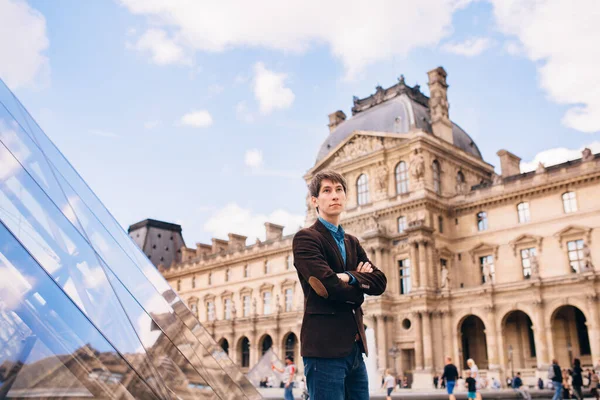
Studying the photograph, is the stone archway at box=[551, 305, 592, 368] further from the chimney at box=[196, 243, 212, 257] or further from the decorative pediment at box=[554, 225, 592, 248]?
the chimney at box=[196, 243, 212, 257]

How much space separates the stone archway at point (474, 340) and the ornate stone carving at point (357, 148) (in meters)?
14.9

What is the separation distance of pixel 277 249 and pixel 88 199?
4884 cm

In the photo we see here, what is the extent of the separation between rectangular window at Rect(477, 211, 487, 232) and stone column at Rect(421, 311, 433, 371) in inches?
303

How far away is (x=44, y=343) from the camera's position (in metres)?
3.37

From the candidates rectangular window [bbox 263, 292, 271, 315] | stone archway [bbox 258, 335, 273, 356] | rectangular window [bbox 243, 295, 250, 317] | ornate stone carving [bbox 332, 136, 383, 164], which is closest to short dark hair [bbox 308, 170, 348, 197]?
ornate stone carving [bbox 332, 136, 383, 164]

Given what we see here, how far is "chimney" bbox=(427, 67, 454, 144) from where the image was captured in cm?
4644

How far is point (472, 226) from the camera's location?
42.2m

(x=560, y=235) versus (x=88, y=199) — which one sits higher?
(x=560, y=235)

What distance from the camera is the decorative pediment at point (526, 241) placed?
125 feet

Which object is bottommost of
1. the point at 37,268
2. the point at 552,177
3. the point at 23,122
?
the point at 37,268

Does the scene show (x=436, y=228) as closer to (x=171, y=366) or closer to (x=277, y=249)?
(x=277, y=249)

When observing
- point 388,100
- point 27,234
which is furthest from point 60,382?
point 388,100

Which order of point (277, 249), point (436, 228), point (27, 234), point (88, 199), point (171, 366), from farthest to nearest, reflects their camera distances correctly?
point (277, 249) → point (436, 228) → point (88, 199) → point (171, 366) → point (27, 234)

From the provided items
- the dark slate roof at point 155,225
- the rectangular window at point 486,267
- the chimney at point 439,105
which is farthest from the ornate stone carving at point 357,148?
the dark slate roof at point 155,225
